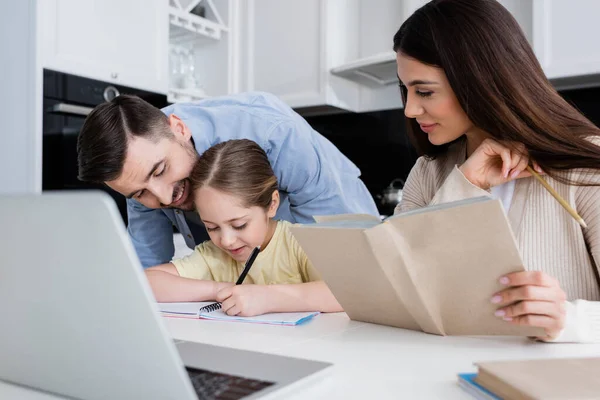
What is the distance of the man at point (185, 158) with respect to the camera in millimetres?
1251

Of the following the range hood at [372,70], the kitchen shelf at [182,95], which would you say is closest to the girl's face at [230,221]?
the range hood at [372,70]

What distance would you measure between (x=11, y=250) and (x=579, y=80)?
2302 mm

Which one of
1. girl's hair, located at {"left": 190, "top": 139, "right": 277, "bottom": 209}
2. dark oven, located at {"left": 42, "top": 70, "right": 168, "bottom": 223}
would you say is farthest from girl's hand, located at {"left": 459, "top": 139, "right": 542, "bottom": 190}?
dark oven, located at {"left": 42, "top": 70, "right": 168, "bottom": 223}

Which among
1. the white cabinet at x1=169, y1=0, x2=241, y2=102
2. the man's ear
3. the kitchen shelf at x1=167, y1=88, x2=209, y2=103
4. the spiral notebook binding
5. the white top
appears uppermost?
the white cabinet at x1=169, y1=0, x2=241, y2=102

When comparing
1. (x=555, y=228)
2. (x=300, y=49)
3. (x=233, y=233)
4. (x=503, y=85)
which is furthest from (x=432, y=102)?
(x=300, y=49)

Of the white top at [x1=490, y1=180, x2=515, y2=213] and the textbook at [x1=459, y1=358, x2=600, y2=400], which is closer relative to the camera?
the textbook at [x1=459, y1=358, x2=600, y2=400]

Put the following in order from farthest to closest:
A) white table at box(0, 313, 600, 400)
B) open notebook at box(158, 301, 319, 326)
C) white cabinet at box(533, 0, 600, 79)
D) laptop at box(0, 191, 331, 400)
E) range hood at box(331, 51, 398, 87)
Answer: range hood at box(331, 51, 398, 87) → white cabinet at box(533, 0, 600, 79) → open notebook at box(158, 301, 319, 326) → white table at box(0, 313, 600, 400) → laptop at box(0, 191, 331, 400)

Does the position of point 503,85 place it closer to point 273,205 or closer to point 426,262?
point 426,262

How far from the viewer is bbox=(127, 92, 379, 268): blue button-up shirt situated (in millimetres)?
1449

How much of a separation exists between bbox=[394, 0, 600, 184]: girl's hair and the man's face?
62 cm

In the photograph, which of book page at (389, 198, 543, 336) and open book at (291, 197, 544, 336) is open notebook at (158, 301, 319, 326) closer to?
open book at (291, 197, 544, 336)

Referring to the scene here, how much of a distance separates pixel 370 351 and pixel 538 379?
0.24 m

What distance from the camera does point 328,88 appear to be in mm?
2801

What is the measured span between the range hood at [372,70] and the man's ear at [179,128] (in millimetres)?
1299
